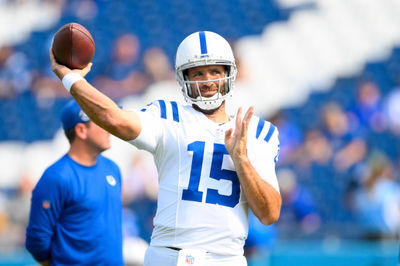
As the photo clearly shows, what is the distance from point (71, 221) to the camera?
3.83 m

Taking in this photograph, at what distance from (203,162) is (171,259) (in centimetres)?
49

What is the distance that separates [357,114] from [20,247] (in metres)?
5.41

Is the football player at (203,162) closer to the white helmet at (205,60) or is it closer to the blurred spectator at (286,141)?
the white helmet at (205,60)

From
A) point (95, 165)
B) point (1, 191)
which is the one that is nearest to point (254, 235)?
point (95, 165)

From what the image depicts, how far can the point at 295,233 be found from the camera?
770cm

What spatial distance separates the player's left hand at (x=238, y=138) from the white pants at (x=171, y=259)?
492 mm

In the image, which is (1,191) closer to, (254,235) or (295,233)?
(295,233)

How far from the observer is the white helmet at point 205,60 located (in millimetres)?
3254

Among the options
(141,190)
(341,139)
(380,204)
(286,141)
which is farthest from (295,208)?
(141,190)

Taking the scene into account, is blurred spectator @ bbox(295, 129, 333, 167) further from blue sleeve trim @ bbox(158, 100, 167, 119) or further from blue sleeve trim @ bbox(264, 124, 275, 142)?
blue sleeve trim @ bbox(158, 100, 167, 119)

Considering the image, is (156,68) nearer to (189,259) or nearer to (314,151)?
(314,151)

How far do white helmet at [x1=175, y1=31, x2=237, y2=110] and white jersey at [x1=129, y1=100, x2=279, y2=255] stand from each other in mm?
97

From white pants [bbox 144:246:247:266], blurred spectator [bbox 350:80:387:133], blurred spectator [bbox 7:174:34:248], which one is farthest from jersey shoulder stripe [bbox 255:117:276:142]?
blurred spectator [bbox 350:80:387:133]

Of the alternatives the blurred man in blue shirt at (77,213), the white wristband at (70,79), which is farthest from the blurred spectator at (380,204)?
the white wristband at (70,79)
